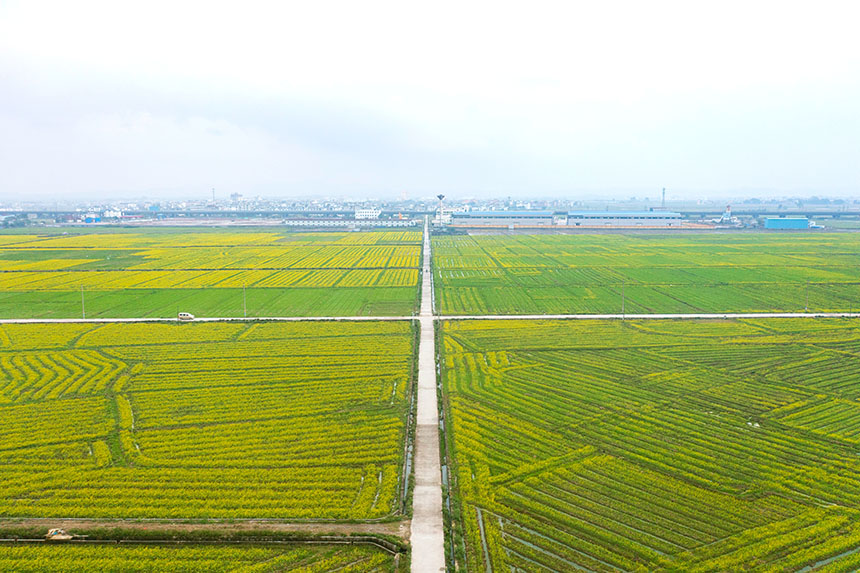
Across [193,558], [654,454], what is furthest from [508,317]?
[193,558]

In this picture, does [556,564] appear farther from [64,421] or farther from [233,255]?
[233,255]

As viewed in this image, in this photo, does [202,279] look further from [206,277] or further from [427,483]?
[427,483]

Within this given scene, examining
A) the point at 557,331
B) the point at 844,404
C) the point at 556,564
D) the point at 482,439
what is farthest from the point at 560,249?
the point at 556,564

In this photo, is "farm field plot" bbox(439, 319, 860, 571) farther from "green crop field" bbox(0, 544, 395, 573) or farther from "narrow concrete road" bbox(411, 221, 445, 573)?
"green crop field" bbox(0, 544, 395, 573)

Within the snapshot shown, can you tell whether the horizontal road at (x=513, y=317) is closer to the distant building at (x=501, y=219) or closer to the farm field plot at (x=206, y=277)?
the farm field plot at (x=206, y=277)

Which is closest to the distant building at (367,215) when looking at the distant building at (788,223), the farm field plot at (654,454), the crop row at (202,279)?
the distant building at (788,223)

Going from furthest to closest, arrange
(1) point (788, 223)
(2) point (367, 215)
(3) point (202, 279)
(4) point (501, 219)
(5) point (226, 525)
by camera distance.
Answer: (2) point (367, 215) < (4) point (501, 219) < (1) point (788, 223) < (3) point (202, 279) < (5) point (226, 525)

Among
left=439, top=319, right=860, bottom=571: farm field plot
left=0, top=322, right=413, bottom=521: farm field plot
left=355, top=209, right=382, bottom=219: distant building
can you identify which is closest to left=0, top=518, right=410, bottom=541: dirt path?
left=0, top=322, right=413, bottom=521: farm field plot
